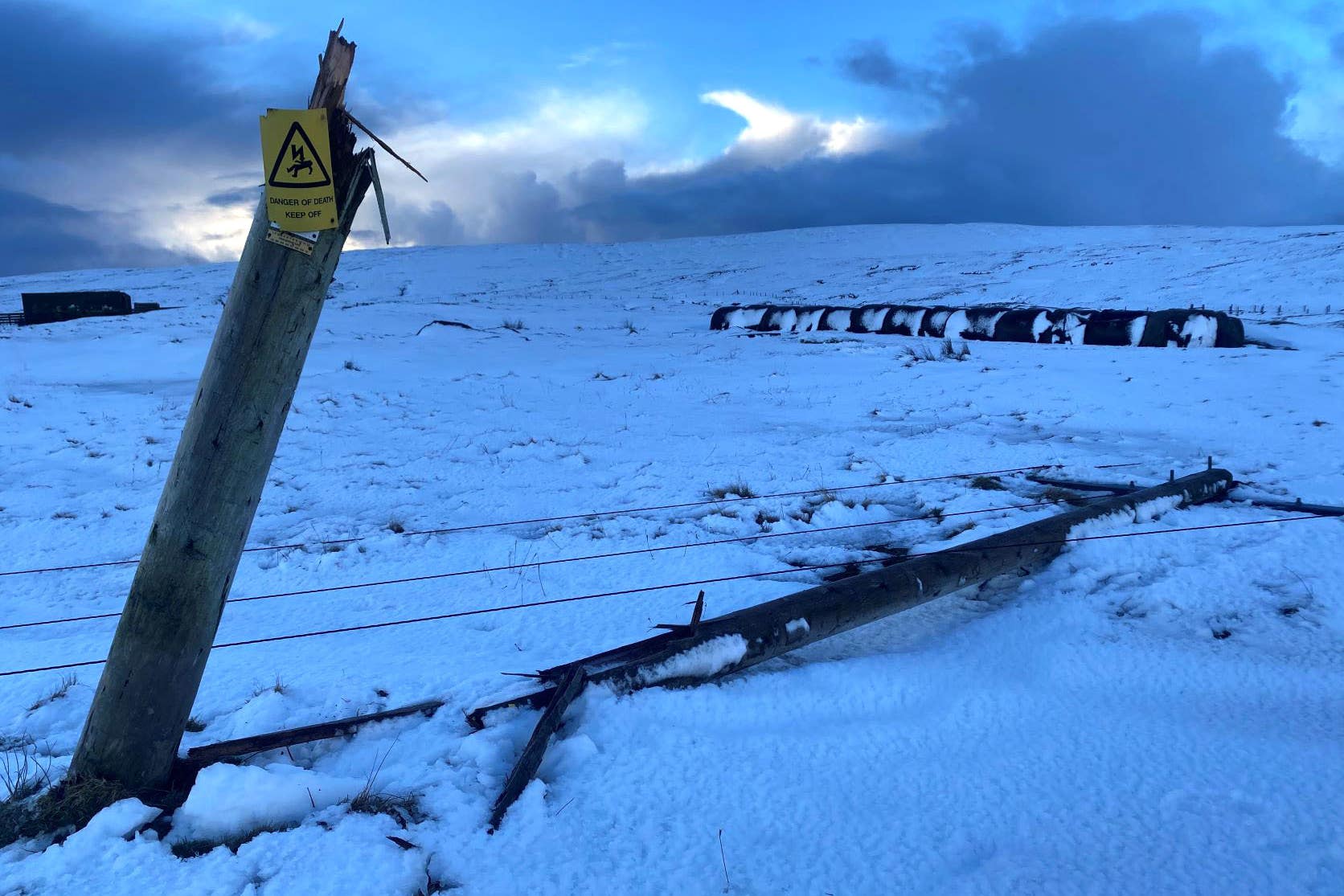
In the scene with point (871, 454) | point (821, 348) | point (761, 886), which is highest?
point (821, 348)

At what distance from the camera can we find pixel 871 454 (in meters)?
8.23

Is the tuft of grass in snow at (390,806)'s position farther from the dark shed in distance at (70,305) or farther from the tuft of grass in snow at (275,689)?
the dark shed in distance at (70,305)

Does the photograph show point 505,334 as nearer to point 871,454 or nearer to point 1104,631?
point 871,454

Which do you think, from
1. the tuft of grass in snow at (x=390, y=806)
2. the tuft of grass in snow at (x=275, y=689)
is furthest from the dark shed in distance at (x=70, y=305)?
the tuft of grass in snow at (x=390, y=806)

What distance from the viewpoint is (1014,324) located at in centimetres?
1630

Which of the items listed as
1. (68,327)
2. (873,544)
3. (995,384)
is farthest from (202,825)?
(68,327)

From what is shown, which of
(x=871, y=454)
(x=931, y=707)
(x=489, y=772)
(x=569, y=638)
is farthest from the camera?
(x=871, y=454)

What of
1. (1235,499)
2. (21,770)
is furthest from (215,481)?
(1235,499)

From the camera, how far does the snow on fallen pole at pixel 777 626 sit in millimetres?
3266

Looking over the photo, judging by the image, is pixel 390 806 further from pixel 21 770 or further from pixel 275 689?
pixel 21 770

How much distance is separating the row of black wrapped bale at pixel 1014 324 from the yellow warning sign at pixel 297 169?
580 inches

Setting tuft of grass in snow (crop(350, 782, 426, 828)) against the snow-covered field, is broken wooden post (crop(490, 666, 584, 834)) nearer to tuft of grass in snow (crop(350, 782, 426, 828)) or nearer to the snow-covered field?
the snow-covered field

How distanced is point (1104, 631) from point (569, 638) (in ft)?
9.04

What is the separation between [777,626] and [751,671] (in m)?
0.24
